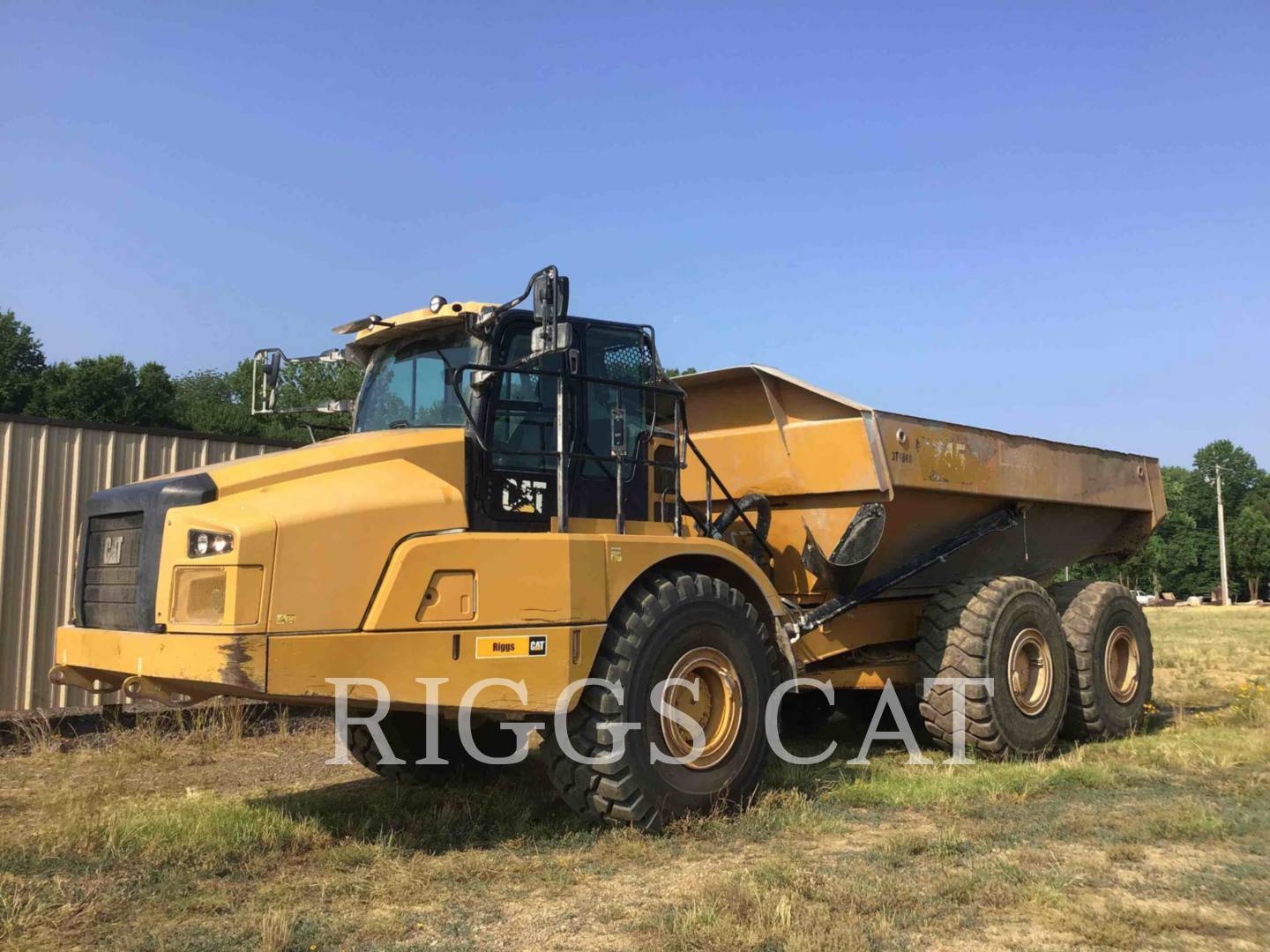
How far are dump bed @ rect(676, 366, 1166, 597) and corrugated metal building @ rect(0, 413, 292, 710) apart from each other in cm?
578

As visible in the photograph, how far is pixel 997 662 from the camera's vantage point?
8148 millimetres

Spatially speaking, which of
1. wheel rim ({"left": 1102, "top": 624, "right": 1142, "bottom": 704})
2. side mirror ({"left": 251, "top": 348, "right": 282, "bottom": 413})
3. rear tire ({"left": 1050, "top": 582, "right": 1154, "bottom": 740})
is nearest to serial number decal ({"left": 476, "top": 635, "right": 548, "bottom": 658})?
side mirror ({"left": 251, "top": 348, "right": 282, "bottom": 413})

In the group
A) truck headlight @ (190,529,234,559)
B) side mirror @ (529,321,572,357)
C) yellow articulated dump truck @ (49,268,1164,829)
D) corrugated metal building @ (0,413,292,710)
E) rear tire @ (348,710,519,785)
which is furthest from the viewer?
corrugated metal building @ (0,413,292,710)

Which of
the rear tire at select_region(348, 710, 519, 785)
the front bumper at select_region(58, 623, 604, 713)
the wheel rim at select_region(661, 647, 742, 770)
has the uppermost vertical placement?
the front bumper at select_region(58, 623, 604, 713)

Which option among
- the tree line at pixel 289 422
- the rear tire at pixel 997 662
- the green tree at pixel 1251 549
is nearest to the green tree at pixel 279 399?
the tree line at pixel 289 422

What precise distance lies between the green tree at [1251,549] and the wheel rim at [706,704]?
73.5 meters

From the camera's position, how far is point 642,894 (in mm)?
4770

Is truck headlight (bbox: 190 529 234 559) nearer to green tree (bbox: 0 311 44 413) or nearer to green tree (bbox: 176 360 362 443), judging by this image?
green tree (bbox: 176 360 362 443)

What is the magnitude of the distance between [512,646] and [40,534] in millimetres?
6464

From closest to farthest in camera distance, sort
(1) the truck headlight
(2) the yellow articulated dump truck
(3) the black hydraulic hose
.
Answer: (1) the truck headlight → (2) the yellow articulated dump truck → (3) the black hydraulic hose

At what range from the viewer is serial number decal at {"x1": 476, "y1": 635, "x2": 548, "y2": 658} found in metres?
5.35

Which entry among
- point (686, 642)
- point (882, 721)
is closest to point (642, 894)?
point (686, 642)

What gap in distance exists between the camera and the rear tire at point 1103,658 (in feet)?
29.8

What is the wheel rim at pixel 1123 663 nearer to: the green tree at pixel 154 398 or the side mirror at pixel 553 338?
the side mirror at pixel 553 338
